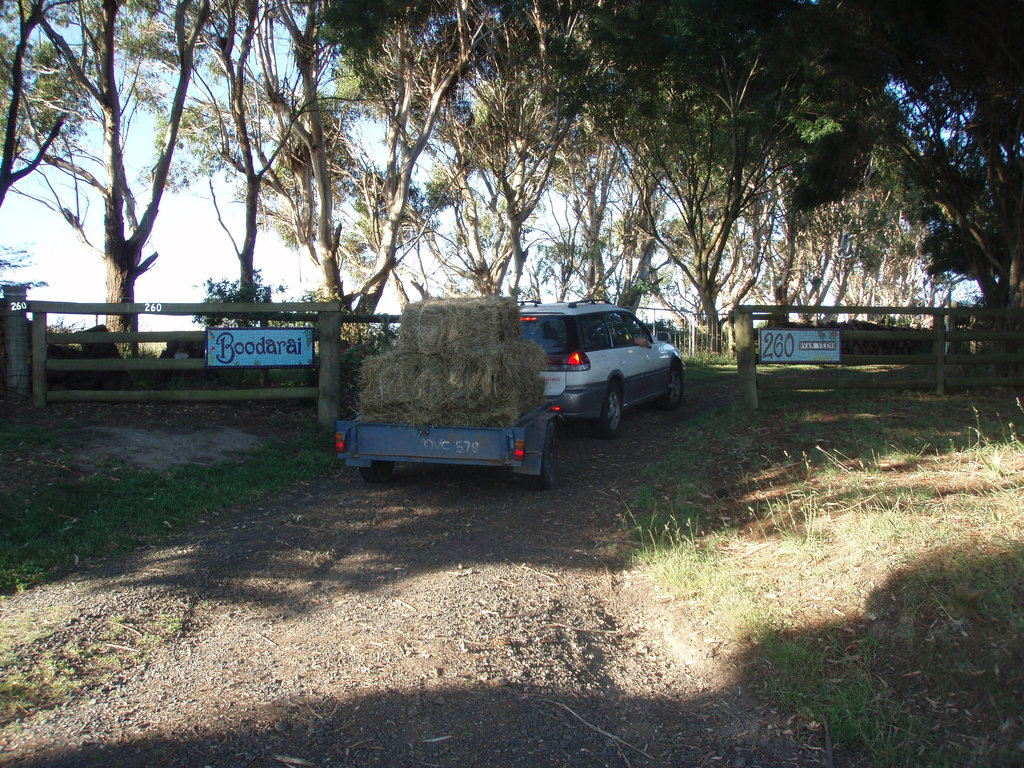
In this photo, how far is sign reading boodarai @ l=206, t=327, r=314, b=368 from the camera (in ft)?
31.7

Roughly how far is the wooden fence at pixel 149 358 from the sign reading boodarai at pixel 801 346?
5897 mm

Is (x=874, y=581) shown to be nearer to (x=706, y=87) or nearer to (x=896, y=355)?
(x=896, y=355)

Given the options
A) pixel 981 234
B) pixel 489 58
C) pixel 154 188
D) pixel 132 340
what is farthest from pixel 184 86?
pixel 981 234

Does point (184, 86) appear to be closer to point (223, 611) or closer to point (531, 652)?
point (223, 611)

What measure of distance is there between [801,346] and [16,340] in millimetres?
10134

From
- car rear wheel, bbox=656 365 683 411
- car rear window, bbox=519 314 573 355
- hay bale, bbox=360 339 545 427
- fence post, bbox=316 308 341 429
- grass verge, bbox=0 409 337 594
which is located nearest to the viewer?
grass verge, bbox=0 409 337 594

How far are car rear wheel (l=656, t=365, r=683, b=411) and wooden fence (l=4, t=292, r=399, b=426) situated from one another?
17.0ft

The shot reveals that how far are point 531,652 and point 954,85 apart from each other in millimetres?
13062

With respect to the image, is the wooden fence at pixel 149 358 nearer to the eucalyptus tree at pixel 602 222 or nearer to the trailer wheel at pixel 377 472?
the trailer wheel at pixel 377 472

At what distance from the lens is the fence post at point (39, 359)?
30.3 ft

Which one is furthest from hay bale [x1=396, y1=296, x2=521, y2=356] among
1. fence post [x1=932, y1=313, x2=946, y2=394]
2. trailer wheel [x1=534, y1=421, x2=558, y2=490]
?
fence post [x1=932, y1=313, x2=946, y2=394]

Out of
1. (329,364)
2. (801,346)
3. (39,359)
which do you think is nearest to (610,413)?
(801,346)

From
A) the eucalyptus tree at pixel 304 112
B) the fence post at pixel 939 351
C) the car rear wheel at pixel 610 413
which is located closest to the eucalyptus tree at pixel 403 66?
the eucalyptus tree at pixel 304 112

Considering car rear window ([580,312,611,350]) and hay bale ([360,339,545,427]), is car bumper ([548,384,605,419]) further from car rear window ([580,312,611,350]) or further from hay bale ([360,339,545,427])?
hay bale ([360,339,545,427])
